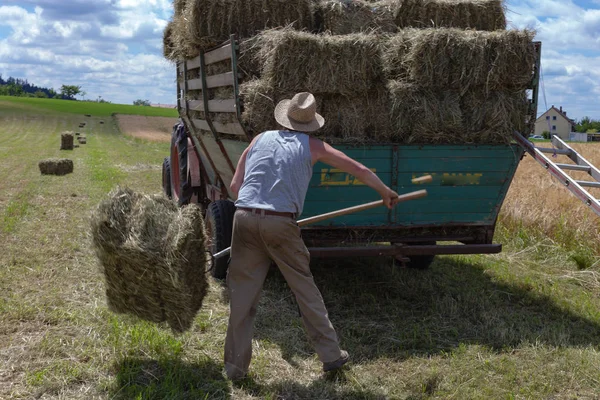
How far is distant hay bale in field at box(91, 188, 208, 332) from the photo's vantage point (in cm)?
457

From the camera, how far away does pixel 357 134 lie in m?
5.95

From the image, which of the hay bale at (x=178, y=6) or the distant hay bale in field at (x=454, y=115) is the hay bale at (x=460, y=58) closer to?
the distant hay bale in field at (x=454, y=115)

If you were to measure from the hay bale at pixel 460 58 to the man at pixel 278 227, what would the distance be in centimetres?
156

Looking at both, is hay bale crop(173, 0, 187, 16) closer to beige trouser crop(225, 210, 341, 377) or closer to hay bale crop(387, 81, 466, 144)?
hay bale crop(387, 81, 466, 144)

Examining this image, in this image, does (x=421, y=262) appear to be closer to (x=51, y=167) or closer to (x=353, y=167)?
(x=353, y=167)

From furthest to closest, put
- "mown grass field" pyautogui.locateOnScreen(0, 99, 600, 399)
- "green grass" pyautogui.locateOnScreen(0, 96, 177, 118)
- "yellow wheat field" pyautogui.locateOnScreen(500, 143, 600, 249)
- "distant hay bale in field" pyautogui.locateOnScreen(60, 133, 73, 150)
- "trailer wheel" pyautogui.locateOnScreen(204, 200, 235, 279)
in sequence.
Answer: "green grass" pyautogui.locateOnScreen(0, 96, 177, 118) < "distant hay bale in field" pyautogui.locateOnScreen(60, 133, 73, 150) < "yellow wheat field" pyautogui.locateOnScreen(500, 143, 600, 249) < "trailer wheel" pyautogui.locateOnScreen(204, 200, 235, 279) < "mown grass field" pyautogui.locateOnScreen(0, 99, 600, 399)

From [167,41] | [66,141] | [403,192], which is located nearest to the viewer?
[403,192]

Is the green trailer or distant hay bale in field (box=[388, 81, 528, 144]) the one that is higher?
distant hay bale in field (box=[388, 81, 528, 144])

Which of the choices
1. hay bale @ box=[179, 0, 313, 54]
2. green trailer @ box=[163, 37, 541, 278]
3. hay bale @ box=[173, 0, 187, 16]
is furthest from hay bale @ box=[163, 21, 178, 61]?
green trailer @ box=[163, 37, 541, 278]

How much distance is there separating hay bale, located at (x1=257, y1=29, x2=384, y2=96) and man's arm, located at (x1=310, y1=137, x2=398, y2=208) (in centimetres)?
131

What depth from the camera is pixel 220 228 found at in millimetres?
6699

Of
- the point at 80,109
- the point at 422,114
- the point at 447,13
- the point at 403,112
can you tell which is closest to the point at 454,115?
the point at 422,114

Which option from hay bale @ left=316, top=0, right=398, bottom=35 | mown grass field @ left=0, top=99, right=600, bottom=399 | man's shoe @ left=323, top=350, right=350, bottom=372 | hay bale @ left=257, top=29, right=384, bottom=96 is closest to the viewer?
mown grass field @ left=0, top=99, right=600, bottom=399

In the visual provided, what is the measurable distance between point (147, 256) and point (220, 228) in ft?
7.16
